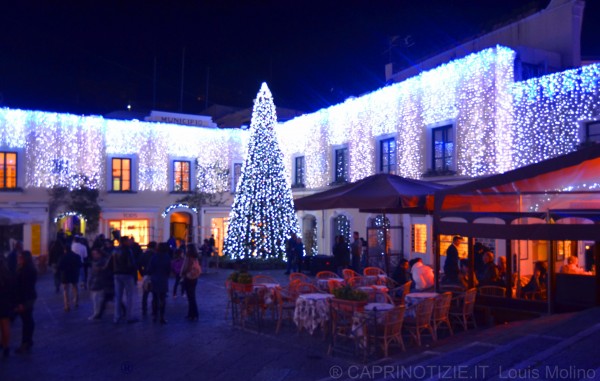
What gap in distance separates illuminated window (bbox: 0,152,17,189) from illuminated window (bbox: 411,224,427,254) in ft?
54.3

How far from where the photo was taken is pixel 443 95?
1730 cm

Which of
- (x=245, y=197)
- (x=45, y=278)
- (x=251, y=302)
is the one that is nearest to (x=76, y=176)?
(x=45, y=278)

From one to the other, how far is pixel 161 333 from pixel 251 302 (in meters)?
1.70

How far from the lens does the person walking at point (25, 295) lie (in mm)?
7941

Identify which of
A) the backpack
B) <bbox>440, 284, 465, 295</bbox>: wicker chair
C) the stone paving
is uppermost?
the backpack

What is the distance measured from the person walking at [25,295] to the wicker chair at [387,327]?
5.31 metres

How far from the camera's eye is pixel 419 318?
7.85m

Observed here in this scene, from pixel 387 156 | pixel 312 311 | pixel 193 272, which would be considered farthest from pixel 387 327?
pixel 387 156

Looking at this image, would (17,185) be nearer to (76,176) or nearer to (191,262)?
(76,176)

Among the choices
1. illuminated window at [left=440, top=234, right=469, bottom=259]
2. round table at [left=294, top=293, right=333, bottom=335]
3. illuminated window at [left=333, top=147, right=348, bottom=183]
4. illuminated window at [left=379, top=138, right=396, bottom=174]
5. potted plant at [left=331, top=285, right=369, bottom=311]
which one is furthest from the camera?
illuminated window at [left=333, top=147, right=348, bottom=183]

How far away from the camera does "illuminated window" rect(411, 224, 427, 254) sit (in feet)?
59.0

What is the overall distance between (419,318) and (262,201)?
44.6 feet

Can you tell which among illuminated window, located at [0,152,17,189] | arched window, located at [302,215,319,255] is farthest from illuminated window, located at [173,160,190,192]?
illuminated window, located at [0,152,17,189]

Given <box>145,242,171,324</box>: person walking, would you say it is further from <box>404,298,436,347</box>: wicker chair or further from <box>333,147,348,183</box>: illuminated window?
<box>333,147,348,183</box>: illuminated window
